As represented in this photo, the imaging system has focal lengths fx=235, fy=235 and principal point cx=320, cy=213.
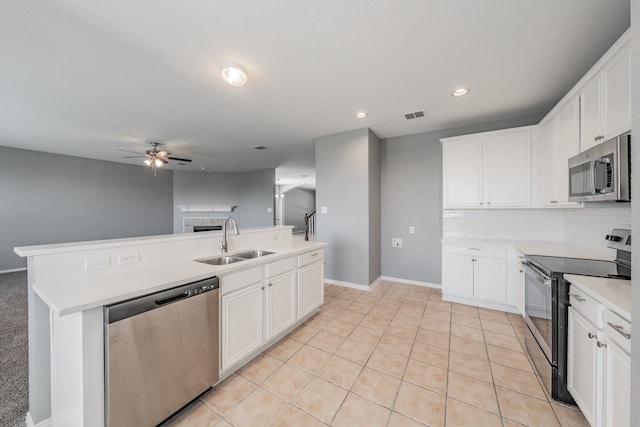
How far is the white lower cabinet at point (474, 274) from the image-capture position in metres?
2.98

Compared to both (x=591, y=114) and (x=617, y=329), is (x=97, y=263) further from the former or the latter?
(x=591, y=114)

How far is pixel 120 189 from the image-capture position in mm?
6836

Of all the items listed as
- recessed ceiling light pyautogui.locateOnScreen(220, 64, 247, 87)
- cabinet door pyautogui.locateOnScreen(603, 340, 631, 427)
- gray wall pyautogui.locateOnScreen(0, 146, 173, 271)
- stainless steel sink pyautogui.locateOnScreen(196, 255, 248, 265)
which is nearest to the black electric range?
cabinet door pyautogui.locateOnScreen(603, 340, 631, 427)

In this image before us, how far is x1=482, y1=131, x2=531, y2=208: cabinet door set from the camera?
119 inches

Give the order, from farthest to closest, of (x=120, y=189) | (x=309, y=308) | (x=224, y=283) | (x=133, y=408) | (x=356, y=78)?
(x=120, y=189)
(x=309, y=308)
(x=356, y=78)
(x=224, y=283)
(x=133, y=408)

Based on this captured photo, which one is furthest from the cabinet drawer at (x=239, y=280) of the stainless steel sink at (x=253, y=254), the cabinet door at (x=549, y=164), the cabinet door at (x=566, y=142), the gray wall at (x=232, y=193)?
the gray wall at (x=232, y=193)

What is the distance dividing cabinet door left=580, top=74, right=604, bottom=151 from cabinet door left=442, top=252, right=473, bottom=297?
1.72 metres

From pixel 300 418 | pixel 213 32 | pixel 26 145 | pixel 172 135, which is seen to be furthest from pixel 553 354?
pixel 26 145

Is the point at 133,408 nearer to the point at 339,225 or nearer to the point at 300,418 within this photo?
the point at 300,418

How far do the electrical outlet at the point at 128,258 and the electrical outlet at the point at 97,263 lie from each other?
0.07 meters

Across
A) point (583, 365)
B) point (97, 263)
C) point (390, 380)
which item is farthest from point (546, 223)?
point (97, 263)

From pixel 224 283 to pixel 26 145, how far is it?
21.7 ft

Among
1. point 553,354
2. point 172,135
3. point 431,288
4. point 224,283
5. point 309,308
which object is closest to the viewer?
point 553,354

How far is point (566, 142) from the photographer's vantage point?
2338 millimetres
